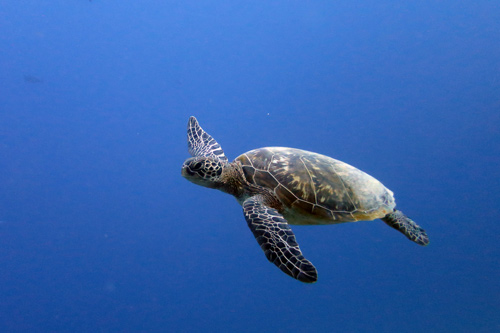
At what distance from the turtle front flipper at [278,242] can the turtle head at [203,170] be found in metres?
0.52

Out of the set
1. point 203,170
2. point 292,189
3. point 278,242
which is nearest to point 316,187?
point 292,189

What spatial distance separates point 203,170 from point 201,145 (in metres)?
0.87

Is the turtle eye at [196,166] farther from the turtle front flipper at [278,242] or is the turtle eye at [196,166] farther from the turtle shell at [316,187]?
the turtle front flipper at [278,242]

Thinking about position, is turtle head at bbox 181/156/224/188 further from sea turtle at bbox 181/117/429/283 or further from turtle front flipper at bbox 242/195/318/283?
turtle front flipper at bbox 242/195/318/283

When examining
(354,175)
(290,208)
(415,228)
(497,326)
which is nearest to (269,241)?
(290,208)

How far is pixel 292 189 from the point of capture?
2.64 m

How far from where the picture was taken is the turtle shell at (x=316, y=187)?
2609 millimetres

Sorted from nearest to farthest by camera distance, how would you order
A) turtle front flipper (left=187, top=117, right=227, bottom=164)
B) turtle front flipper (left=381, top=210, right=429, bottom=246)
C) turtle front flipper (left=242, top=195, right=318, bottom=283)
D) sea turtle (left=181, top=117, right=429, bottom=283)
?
turtle front flipper (left=242, top=195, right=318, bottom=283)
sea turtle (left=181, top=117, right=429, bottom=283)
turtle front flipper (left=381, top=210, right=429, bottom=246)
turtle front flipper (left=187, top=117, right=227, bottom=164)

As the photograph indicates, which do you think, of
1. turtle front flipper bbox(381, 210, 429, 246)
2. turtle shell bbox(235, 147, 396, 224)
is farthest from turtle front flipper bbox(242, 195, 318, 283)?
turtle front flipper bbox(381, 210, 429, 246)

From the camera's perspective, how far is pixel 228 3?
35.3 feet

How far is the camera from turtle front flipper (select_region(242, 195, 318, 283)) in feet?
6.43

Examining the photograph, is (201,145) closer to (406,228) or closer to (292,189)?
(292,189)

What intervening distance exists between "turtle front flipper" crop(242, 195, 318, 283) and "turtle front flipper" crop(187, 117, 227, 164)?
1063 mm

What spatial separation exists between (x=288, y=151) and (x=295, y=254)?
126 centimetres
